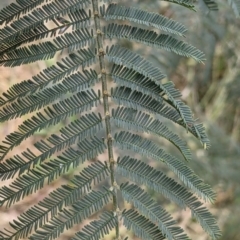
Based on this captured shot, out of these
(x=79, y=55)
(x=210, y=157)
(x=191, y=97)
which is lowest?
(x=79, y=55)

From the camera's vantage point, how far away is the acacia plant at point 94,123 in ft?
3.12

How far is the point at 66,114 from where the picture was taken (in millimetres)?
991

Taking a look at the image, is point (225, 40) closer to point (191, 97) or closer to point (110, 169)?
point (191, 97)

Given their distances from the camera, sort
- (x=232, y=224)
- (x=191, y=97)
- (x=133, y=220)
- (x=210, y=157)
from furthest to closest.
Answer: (x=191, y=97) → (x=210, y=157) → (x=232, y=224) → (x=133, y=220)

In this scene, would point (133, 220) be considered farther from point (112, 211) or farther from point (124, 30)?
point (124, 30)

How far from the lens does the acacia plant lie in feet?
3.12

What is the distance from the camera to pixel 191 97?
3.30 metres

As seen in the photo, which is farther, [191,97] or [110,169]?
[191,97]

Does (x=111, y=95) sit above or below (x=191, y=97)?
below

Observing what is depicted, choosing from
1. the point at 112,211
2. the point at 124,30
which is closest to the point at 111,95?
the point at 124,30

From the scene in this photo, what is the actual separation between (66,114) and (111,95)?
4.7 inches

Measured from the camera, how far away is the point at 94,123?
1007 mm

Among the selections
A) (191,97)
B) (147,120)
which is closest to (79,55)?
(147,120)

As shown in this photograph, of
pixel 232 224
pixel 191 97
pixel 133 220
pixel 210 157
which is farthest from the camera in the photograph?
pixel 191 97
